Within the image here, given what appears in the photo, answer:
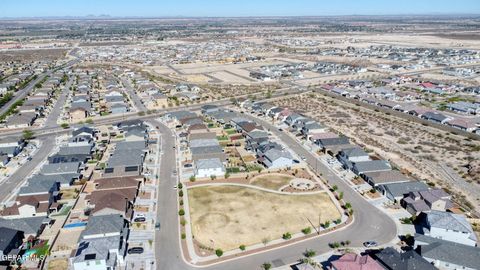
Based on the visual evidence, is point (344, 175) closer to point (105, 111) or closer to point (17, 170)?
point (17, 170)

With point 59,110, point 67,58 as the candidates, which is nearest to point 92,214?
point 59,110

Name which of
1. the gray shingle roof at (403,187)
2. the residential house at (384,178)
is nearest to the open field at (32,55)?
the residential house at (384,178)

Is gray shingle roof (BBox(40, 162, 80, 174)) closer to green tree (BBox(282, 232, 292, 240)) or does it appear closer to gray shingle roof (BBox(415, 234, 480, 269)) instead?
green tree (BBox(282, 232, 292, 240))

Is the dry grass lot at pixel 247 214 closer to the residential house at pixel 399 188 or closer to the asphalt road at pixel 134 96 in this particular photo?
the residential house at pixel 399 188

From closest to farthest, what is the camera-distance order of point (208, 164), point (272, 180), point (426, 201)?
point (426, 201)
point (272, 180)
point (208, 164)

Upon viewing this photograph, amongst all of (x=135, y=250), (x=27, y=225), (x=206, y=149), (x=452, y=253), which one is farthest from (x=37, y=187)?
(x=452, y=253)

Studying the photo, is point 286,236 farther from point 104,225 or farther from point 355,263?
point 104,225

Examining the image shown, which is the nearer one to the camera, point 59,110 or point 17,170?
point 17,170
